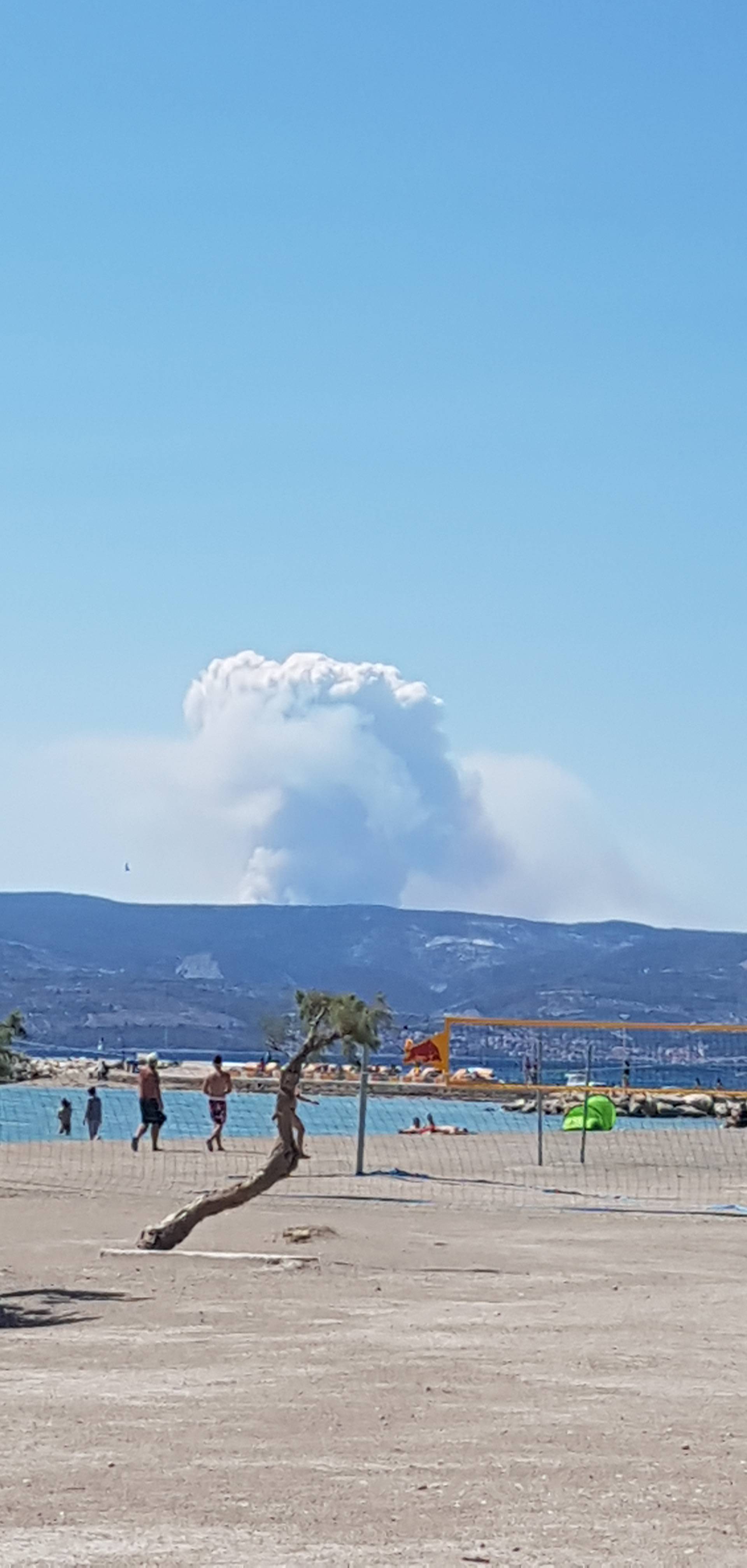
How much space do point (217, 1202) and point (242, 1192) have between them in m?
0.29

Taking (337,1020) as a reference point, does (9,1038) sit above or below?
below

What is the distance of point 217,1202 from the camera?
16.0 metres

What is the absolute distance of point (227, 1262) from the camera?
15.0 meters

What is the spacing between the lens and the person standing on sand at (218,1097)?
31422mm

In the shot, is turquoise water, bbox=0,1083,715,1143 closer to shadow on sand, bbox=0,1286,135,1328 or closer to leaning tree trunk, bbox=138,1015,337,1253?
leaning tree trunk, bbox=138,1015,337,1253

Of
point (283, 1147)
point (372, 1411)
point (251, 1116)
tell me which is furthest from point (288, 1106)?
point (251, 1116)

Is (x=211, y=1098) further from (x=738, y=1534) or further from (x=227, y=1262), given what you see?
(x=738, y=1534)

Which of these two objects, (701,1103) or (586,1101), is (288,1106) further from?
(701,1103)

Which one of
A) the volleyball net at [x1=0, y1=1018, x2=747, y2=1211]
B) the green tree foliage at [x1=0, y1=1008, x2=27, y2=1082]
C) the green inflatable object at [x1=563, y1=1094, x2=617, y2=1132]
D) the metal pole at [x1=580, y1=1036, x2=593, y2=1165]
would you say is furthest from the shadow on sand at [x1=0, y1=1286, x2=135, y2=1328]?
the green inflatable object at [x1=563, y1=1094, x2=617, y2=1132]

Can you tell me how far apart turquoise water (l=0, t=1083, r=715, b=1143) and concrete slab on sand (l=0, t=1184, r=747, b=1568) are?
24.8 meters

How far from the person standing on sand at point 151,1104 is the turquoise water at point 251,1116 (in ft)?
25.8

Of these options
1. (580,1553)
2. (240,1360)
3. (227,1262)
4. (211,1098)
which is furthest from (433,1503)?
(211,1098)

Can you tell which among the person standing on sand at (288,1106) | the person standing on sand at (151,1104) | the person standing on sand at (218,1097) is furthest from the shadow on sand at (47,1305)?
the person standing on sand at (218,1097)

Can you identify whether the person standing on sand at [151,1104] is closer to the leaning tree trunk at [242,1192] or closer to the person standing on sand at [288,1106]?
the person standing on sand at [288,1106]
